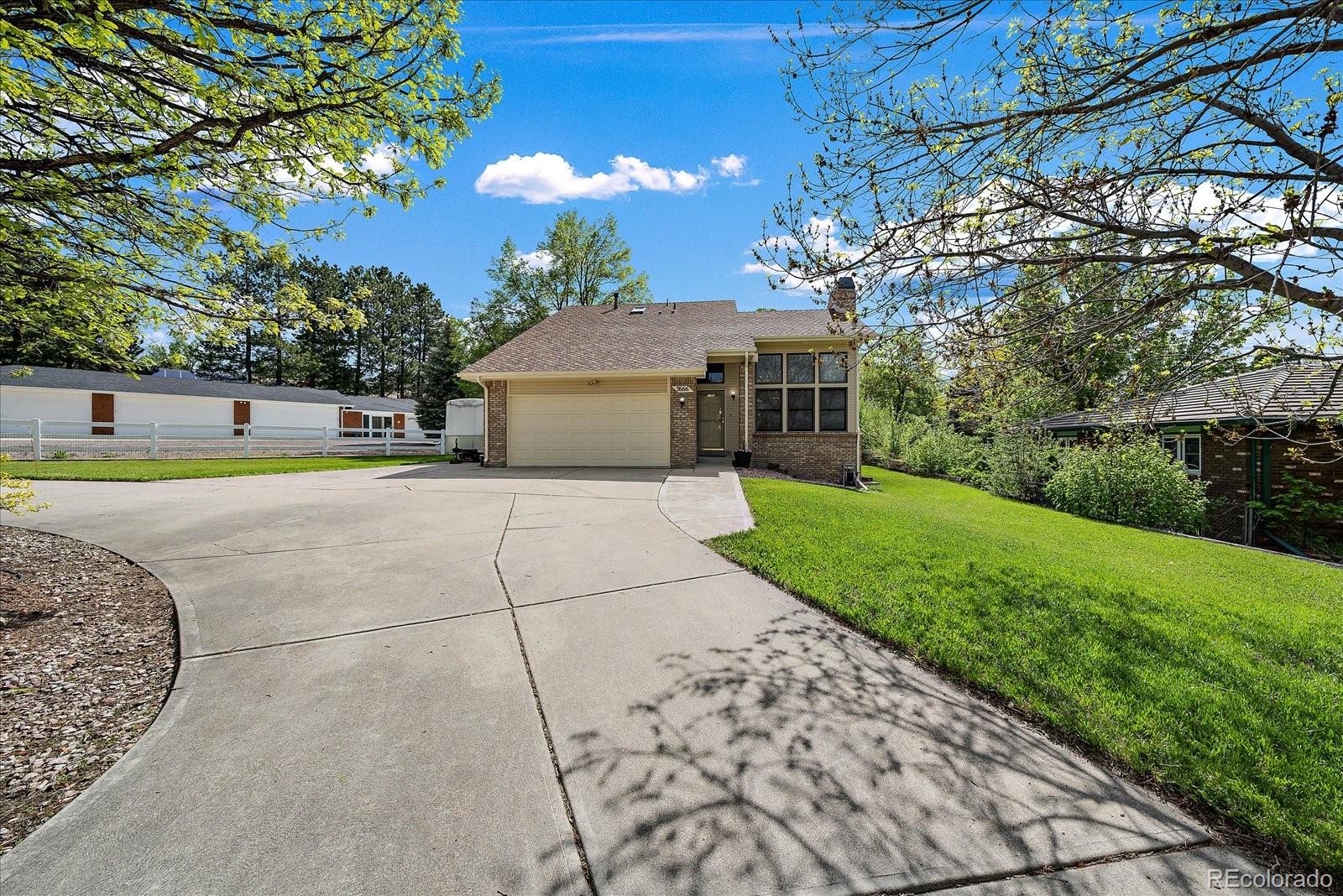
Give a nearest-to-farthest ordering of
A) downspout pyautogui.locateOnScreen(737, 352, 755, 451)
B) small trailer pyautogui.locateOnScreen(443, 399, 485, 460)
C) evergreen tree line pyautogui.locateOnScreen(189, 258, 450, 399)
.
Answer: downspout pyautogui.locateOnScreen(737, 352, 755, 451) < small trailer pyautogui.locateOnScreen(443, 399, 485, 460) < evergreen tree line pyautogui.locateOnScreen(189, 258, 450, 399)

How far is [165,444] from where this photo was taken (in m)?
18.5

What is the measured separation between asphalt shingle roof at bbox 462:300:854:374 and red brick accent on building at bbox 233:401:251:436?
22412 millimetres

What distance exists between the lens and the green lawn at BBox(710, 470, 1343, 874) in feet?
6.80

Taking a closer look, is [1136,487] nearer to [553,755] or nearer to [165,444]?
[553,755]

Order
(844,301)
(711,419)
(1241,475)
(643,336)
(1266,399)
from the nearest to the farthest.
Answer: (844,301)
(1266,399)
(1241,475)
(643,336)
(711,419)

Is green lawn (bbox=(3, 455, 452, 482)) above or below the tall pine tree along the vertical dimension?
below

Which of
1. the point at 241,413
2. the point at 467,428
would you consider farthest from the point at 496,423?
the point at 241,413

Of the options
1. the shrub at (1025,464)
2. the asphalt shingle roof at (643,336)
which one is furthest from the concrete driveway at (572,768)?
the shrub at (1025,464)

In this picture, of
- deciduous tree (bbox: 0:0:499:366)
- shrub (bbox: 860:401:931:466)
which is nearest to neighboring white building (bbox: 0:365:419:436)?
deciduous tree (bbox: 0:0:499:366)

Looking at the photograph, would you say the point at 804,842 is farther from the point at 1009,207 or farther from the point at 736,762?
the point at 1009,207

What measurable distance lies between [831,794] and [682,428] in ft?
36.1

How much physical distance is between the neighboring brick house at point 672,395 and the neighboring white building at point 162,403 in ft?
37.6

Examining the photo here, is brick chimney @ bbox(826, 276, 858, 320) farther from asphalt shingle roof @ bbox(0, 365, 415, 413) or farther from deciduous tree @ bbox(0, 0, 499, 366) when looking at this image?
asphalt shingle roof @ bbox(0, 365, 415, 413)

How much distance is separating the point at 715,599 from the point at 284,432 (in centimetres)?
3488
